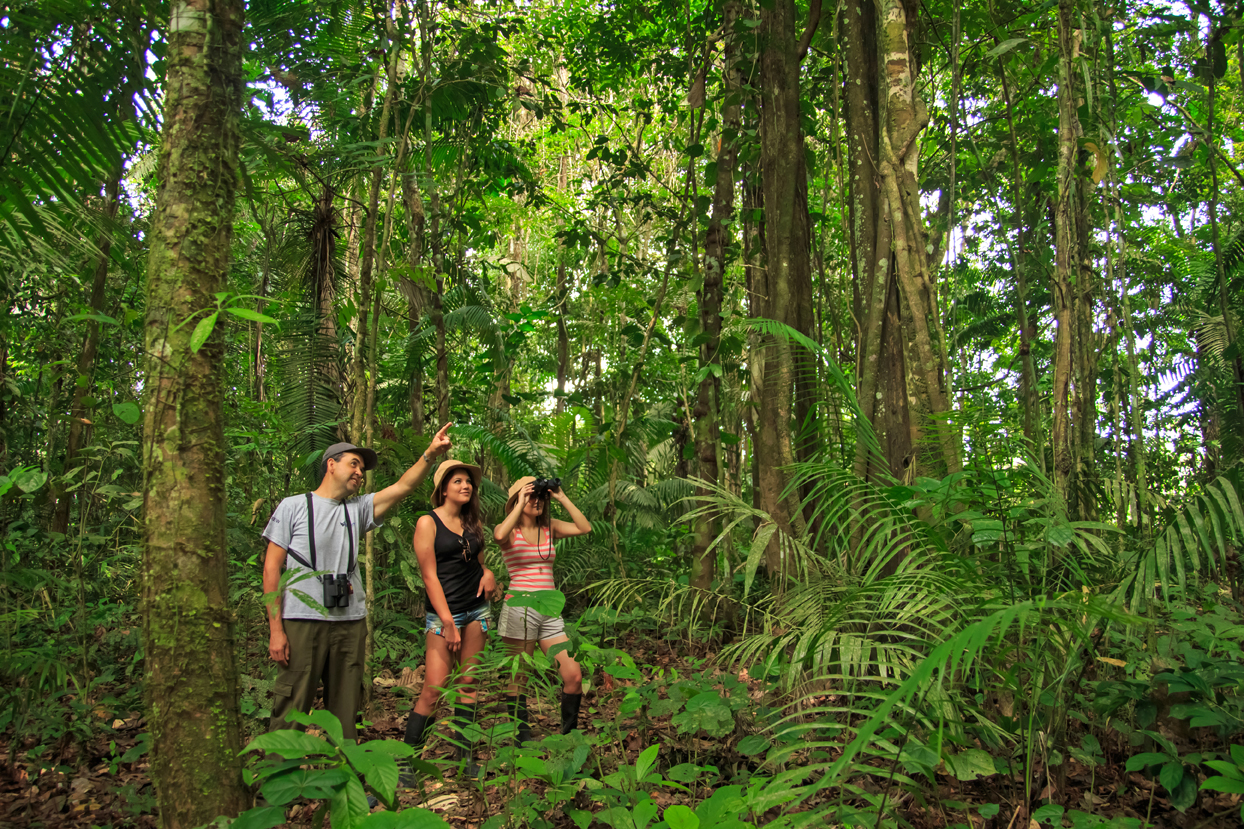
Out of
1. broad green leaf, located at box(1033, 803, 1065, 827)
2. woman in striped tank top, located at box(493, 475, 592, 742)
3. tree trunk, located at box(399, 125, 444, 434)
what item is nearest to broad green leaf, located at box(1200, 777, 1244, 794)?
broad green leaf, located at box(1033, 803, 1065, 827)

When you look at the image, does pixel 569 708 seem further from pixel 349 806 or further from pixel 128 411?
pixel 128 411

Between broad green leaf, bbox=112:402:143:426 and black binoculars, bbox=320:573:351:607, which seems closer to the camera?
broad green leaf, bbox=112:402:143:426

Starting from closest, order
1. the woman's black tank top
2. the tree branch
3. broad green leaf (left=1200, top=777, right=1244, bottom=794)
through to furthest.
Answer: broad green leaf (left=1200, top=777, right=1244, bottom=794) < the woman's black tank top < the tree branch

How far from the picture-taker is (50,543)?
5.21 meters

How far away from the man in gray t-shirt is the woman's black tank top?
0.39m

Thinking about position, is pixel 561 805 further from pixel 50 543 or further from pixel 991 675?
pixel 50 543

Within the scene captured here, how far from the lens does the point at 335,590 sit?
126 inches

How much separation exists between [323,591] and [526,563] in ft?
3.53

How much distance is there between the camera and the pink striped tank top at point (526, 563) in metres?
3.92

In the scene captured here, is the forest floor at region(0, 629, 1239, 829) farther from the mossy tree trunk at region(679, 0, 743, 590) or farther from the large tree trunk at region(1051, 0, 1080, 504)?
the mossy tree trunk at region(679, 0, 743, 590)

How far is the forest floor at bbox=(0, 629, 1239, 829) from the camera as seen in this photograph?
8.24 ft

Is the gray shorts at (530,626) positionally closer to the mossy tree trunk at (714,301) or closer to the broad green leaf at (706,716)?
the broad green leaf at (706,716)

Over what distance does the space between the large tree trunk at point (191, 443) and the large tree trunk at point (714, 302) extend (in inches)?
143

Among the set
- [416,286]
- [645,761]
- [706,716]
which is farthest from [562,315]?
[645,761]
